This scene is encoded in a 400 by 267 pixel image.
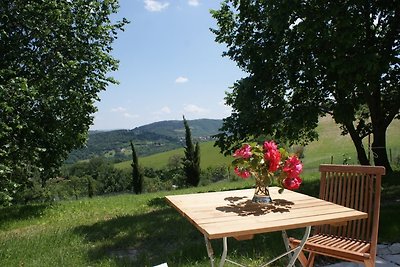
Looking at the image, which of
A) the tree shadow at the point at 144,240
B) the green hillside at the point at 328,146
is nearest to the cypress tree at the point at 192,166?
the green hillside at the point at 328,146

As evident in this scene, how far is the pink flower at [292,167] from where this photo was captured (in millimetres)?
2980

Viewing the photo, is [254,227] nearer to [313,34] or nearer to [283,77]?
[313,34]

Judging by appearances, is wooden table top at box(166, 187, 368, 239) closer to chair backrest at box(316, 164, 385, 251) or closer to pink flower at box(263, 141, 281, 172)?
pink flower at box(263, 141, 281, 172)

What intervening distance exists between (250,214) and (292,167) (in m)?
0.55

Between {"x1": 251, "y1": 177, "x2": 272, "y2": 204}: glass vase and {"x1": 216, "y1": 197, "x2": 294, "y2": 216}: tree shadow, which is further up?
{"x1": 251, "y1": 177, "x2": 272, "y2": 204}: glass vase

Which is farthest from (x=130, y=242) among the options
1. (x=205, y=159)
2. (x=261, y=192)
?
(x=205, y=159)

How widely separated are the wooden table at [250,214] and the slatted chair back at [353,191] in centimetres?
57

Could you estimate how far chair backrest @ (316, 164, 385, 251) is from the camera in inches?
138

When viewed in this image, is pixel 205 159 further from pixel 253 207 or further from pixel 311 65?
pixel 253 207

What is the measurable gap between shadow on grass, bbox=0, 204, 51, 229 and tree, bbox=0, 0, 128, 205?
91 cm

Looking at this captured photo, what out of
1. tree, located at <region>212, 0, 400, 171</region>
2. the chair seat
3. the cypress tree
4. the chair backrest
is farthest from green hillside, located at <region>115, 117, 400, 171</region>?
the chair seat

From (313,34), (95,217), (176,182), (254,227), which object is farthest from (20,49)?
(176,182)

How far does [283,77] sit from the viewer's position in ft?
35.6

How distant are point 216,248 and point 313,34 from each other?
5956mm
